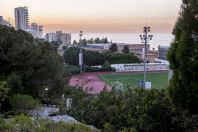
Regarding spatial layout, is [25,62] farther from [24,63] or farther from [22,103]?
[22,103]

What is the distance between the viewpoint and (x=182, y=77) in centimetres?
508

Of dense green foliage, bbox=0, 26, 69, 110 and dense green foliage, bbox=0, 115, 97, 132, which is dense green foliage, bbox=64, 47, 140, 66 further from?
dense green foliage, bbox=0, 115, 97, 132

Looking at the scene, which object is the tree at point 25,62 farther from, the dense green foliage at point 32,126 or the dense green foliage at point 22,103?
the dense green foliage at point 32,126

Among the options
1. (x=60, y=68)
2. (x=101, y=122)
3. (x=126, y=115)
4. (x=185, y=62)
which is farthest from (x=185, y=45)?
(x=60, y=68)

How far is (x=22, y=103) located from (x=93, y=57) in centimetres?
3453

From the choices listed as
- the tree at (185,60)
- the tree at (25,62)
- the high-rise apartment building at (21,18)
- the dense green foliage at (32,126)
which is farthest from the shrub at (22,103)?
the high-rise apartment building at (21,18)

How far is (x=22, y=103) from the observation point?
9.90m

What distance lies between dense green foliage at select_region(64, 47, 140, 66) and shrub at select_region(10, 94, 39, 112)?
32.9 meters

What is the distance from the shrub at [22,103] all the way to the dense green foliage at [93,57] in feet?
108

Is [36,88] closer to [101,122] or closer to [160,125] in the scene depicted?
[101,122]

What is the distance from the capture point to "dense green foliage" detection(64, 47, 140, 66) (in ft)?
143

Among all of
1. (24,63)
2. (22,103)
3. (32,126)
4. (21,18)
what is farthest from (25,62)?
(21,18)

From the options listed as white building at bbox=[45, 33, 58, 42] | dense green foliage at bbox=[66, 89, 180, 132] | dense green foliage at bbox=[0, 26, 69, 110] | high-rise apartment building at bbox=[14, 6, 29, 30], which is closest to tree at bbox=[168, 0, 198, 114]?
dense green foliage at bbox=[66, 89, 180, 132]

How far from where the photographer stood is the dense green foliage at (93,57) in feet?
143
